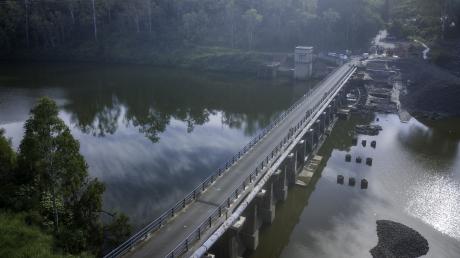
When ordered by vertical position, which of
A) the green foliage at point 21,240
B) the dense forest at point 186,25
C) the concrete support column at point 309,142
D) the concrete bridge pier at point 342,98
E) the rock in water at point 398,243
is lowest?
the rock in water at point 398,243

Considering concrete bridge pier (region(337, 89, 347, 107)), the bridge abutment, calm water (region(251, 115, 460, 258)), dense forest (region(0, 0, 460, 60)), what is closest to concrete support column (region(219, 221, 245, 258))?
calm water (region(251, 115, 460, 258))

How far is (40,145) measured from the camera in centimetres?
2259

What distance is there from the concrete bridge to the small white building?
4530cm

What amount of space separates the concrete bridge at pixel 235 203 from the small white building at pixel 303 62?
45.3 m

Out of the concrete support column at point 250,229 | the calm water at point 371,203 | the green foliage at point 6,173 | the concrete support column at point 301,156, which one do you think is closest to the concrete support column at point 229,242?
the concrete support column at point 250,229

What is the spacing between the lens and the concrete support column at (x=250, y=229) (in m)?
30.7

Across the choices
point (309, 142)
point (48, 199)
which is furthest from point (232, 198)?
point (309, 142)

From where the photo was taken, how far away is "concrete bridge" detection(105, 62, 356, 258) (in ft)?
77.7

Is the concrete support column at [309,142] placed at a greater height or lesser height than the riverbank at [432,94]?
→ lesser

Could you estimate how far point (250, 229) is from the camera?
101ft

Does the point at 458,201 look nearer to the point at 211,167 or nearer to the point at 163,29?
the point at 211,167

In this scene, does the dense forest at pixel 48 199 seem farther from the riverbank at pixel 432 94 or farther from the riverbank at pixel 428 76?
the riverbank at pixel 432 94

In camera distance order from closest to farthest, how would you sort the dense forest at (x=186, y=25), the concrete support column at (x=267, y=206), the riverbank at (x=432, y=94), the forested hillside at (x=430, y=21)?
1. the concrete support column at (x=267, y=206)
2. the riverbank at (x=432, y=94)
3. the forested hillside at (x=430, y=21)
4. the dense forest at (x=186, y=25)

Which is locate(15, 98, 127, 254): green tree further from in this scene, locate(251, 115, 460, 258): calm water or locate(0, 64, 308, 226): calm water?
locate(251, 115, 460, 258): calm water
